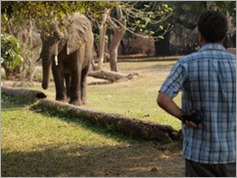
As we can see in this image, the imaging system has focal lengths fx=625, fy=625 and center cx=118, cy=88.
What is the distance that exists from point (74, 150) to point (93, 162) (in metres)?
1.10

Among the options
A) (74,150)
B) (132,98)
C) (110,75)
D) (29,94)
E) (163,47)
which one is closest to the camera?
(74,150)

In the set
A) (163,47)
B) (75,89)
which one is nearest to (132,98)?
(75,89)

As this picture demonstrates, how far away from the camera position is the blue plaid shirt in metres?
4.45

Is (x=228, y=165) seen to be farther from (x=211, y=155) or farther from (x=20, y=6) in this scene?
(x=20, y=6)

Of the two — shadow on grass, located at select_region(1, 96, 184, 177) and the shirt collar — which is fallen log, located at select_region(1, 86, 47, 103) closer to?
shadow on grass, located at select_region(1, 96, 184, 177)

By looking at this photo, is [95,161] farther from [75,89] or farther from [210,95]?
[75,89]

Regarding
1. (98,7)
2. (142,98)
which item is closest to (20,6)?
(98,7)

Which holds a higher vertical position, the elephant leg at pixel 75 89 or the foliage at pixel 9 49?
the foliage at pixel 9 49

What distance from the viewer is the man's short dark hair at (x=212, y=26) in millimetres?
4488

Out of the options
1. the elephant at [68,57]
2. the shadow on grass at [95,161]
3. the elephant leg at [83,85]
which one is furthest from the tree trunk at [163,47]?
the shadow on grass at [95,161]

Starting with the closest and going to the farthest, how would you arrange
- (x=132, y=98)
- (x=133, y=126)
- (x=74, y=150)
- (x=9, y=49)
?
(x=74, y=150) < (x=133, y=126) < (x=9, y=49) < (x=132, y=98)

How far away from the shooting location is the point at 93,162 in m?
8.35

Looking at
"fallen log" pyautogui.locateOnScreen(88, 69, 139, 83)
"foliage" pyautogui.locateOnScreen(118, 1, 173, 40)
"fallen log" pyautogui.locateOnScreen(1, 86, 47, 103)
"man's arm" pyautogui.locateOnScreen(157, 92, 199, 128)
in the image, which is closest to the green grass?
"fallen log" pyautogui.locateOnScreen(88, 69, 139, 83)

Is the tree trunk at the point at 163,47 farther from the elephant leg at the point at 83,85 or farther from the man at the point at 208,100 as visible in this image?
the man at the point at 208,100
